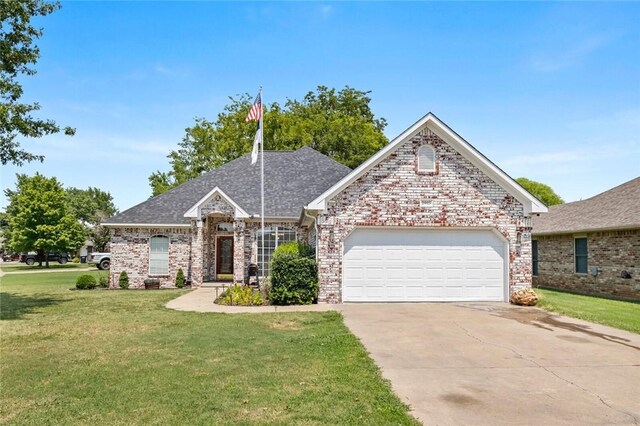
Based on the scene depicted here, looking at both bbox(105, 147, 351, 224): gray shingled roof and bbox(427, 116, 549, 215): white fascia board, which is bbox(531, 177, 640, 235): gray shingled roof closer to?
bbox(427, 116, 549, 215): white fascia board

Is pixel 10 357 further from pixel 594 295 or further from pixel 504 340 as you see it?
pixel 594 295

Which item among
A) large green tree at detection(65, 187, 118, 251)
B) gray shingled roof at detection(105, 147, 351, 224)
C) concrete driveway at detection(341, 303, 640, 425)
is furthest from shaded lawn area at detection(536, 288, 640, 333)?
large green tree at detection(65, 187, 118, 251)

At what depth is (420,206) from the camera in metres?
15.7

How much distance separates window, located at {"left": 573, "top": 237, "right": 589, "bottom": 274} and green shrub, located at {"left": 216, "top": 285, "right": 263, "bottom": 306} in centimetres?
1521

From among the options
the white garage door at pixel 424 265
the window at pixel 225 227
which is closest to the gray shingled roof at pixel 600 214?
the white garage door at pixel 424 265

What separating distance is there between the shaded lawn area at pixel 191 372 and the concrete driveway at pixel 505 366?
1.94 ft

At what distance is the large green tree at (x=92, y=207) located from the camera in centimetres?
5769

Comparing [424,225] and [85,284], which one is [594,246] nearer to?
[424,225]

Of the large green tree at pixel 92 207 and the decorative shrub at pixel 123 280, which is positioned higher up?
the large green tree at pixel 92 207

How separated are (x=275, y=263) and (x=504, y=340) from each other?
776cm

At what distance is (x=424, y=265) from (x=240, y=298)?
250 inches

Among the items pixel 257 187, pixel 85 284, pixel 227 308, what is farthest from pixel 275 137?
pixel 227 308

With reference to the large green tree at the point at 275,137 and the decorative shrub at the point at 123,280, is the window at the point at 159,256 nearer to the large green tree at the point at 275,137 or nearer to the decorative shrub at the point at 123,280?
the decorative shrub at the point at 123,280

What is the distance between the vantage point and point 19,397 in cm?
624
